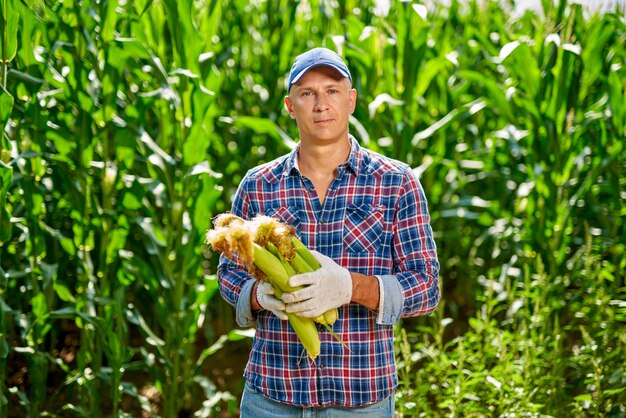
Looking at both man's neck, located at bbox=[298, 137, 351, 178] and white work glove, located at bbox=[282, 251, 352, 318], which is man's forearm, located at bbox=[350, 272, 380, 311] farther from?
man's neck, located at bbox=[298, 137, 351, 178]

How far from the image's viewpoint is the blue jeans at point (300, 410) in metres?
2.12

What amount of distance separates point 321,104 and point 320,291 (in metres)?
0.45

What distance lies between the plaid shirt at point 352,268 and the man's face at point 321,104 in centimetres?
10

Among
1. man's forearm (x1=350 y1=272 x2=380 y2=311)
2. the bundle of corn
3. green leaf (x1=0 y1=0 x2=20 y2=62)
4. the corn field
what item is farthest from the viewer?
the corn field

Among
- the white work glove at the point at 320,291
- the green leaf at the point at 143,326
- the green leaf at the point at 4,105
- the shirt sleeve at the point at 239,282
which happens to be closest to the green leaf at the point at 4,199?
the green leaf at the point at 4,105

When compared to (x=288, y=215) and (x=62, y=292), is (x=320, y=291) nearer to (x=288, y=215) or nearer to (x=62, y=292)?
(x=288, y=215)

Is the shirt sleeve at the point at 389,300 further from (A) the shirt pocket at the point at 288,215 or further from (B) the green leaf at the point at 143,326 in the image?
(B) the green leaf at the point at 143,326

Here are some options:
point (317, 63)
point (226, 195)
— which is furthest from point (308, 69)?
point (226, 195)

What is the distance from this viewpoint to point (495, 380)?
3.08m

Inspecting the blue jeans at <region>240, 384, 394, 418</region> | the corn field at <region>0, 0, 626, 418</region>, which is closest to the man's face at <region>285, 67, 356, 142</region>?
the blue jeans at <region>240, 384, 394, 418</region>

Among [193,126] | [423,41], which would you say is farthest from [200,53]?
[423,41]

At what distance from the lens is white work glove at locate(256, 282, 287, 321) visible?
6.58 ft

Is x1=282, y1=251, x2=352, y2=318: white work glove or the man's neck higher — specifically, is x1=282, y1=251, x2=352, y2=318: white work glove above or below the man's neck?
below

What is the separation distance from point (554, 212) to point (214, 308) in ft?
6.71
